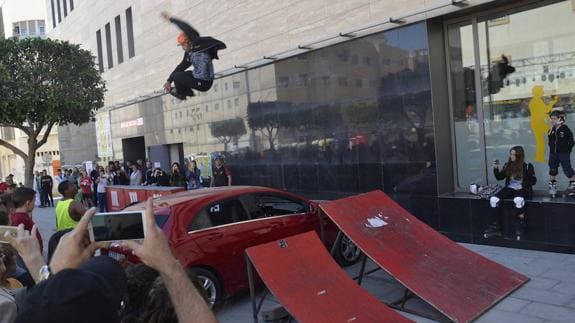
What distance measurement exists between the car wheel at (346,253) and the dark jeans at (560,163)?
359cm

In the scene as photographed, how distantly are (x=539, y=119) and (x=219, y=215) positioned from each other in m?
6.08

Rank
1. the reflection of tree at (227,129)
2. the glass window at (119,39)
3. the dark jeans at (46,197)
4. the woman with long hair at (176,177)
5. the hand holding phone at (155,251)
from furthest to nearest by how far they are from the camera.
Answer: the glass window at (119,39) < the dark jeans at (46,197) < the woman with long hair at (176,177) < the reflection of tree at (227,129) < the hand holding phone at (155,251)

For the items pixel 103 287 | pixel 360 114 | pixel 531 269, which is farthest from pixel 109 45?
pixel 103 287

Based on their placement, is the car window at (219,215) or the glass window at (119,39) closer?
the car window at (219,215)

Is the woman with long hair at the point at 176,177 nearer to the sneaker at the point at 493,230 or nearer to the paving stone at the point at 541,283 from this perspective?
the sneaker at the point at 493,230

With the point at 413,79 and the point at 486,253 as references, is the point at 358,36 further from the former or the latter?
the point at 486,253

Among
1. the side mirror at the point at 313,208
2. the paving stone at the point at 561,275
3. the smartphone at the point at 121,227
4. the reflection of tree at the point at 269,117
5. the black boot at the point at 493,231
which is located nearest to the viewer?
the smartphone at the point at 121,227

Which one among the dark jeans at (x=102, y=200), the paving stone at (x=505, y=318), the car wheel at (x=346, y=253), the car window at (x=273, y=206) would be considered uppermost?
the car window at (x=273, y=206)

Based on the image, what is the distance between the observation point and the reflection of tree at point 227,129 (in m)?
15.2

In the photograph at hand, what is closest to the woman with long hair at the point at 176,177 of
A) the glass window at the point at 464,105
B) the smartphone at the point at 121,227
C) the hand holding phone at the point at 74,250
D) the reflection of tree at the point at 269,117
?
the reflection of tree at the point at 269,117

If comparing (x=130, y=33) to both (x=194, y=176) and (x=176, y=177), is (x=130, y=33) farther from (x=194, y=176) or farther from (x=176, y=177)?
(x=194, y=176)

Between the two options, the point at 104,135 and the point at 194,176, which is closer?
the point at 194,176

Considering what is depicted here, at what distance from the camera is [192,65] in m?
5.14

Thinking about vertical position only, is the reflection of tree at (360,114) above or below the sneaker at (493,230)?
above
